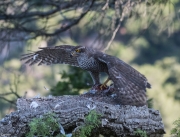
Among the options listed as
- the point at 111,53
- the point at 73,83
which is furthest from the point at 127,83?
the point at 111,53

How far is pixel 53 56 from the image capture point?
8.09 metres

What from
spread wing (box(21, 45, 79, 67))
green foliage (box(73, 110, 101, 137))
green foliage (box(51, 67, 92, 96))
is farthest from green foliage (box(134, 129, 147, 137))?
green foliage (box(51, 67, 92, 96))

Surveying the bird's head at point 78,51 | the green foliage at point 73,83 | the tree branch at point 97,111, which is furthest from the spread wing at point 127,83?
the green foliage at point 73,83

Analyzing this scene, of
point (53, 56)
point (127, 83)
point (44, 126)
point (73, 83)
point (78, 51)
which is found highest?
point (73, 83)

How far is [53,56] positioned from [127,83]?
2003 millimetres

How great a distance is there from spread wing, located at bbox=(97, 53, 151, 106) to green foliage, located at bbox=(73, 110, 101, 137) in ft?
2.47

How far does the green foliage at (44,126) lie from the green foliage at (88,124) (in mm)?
226

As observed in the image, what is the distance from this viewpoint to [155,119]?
571 cm

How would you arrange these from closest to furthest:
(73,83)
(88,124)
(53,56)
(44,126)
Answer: (44,126) < (88,124) < (53,56) < (73,83)

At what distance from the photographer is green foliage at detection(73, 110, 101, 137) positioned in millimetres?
5371

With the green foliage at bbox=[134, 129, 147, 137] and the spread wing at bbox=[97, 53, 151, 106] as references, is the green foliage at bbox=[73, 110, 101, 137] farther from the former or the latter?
the spread wing at bbox=[97, 53, 151, 106]

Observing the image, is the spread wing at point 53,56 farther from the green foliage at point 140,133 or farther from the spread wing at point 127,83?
the green foliage at point 140,133

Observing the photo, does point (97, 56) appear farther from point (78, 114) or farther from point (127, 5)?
point (78, 114)

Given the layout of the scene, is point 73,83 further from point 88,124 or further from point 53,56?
point 88,124
